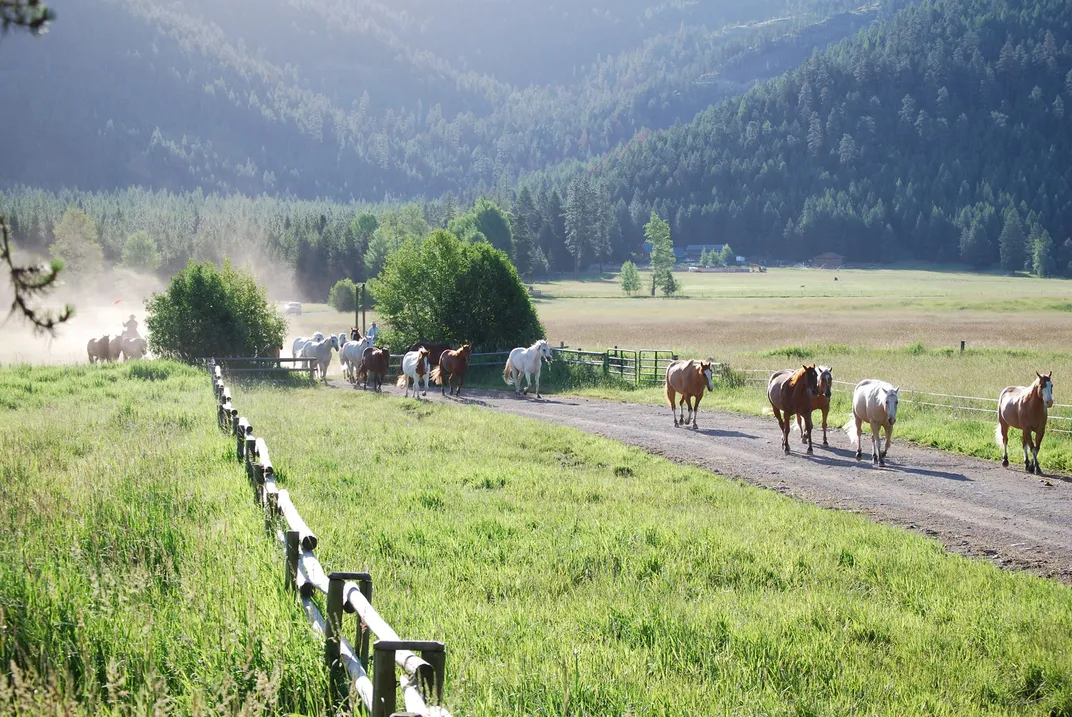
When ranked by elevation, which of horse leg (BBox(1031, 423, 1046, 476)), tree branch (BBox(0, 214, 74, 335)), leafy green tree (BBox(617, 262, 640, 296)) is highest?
leafy green tree (BBox(617, 262, 640, 296))

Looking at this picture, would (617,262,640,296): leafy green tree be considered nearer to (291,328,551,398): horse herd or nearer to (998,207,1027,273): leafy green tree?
(291,328,551,398): horse herd

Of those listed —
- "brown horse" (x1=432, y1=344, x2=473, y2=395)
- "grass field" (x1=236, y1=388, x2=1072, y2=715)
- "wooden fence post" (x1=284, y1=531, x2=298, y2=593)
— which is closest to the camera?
"grass field" (x1=236, y1=388, x2=1072, y2=715)

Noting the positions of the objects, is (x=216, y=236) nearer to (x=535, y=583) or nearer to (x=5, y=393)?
(x=5, y=393)

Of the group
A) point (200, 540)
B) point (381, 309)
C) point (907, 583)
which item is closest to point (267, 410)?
point (200, 540)

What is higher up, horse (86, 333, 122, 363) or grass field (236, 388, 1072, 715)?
horse (86, 333, 122, 363)

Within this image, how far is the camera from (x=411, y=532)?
9.84m

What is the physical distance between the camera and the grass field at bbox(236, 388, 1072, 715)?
239 inches

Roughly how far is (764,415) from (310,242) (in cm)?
11506

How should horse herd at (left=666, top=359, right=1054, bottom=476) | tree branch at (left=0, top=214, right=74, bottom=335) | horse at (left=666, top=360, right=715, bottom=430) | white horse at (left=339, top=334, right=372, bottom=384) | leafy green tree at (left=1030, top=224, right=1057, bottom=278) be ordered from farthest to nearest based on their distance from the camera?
leafy green tree at (left=1030, top=224, right=1057, bottom=278) → white horse at (left=339, top=334, right=372, bottom=384) → horse at (left=666, top=360, right=715, bottom=430) → horse herd at (left=666, top=359, right=1054, bottom=476) → tree branch at (left=0, top=214, right=74, bottom=335)

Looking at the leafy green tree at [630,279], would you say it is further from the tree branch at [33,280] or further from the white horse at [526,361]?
the tree branch at [33,280]

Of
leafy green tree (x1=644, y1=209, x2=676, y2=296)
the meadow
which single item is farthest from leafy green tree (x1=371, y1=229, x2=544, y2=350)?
leafy green tree (x1=644, y1=209, x2=676, y2=296)

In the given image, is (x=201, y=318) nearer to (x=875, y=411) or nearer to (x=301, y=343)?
(x=301, y=343)

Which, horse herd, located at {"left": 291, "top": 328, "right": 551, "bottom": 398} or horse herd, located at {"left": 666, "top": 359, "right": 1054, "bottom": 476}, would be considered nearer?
horse herd, located at {"left": 666, "top": 359, "right": 1054, "bottom": 476}

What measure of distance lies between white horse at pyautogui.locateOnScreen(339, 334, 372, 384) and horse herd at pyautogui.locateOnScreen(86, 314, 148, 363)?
12109 millimetres
